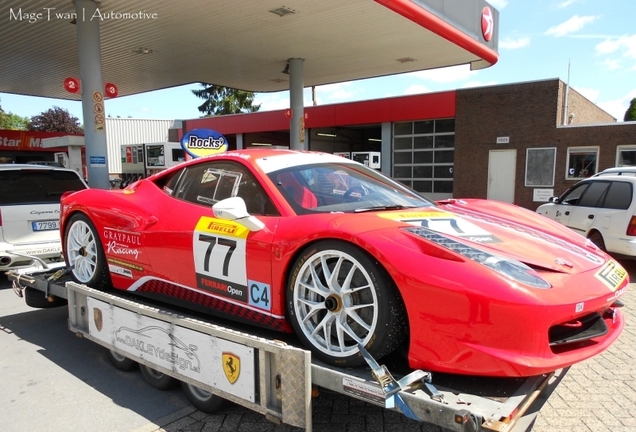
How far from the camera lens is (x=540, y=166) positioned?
18.3 m

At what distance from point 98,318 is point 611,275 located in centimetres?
363

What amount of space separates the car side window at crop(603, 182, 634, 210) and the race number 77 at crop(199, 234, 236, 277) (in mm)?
6967

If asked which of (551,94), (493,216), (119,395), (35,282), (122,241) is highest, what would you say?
(551,94)

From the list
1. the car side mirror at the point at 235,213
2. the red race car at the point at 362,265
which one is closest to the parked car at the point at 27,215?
the red race car at the point at 362,265

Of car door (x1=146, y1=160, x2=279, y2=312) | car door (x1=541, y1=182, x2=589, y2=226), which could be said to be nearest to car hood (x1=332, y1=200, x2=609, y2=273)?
car door (x1=146, y1=160, x2=279, y2=312)

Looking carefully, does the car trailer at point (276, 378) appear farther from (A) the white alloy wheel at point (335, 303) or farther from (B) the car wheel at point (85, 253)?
(B) the car wheel at point (85, 253)

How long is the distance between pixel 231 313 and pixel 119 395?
124 cm

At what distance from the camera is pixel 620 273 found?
2.71 meters

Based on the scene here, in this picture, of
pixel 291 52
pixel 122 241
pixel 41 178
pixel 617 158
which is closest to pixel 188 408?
pixel 122 241

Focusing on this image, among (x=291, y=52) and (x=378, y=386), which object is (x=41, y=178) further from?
(x=291, y=52)

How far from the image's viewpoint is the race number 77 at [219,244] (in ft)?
9.62

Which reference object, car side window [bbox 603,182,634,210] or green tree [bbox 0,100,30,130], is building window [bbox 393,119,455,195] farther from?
green tree [bbox 0,100,30,130]

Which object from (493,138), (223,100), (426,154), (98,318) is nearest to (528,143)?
(493,138)

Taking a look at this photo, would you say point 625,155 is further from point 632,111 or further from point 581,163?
point 632,111
